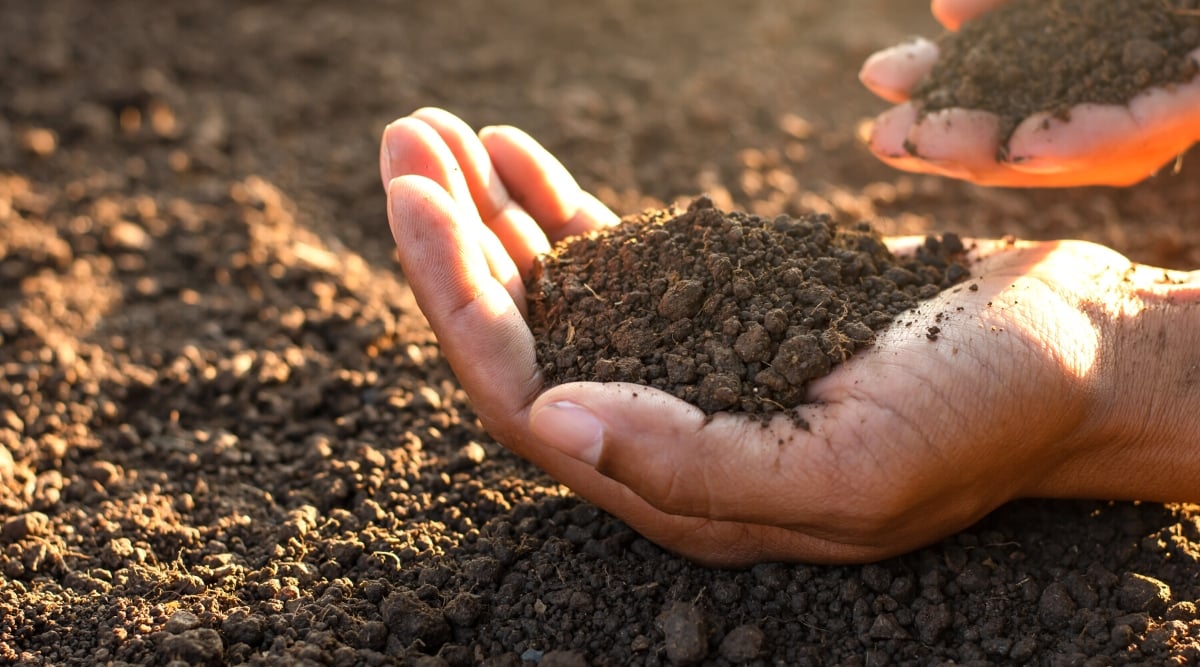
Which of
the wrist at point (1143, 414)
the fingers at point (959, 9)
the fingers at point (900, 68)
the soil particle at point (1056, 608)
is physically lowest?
the soil particle at point (1056, 608)

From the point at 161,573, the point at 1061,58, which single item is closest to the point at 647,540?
the point at 161,573

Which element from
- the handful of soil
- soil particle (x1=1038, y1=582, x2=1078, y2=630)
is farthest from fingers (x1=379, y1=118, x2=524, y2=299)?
soil particle (x1=1038, y1=582, x2=1078, y2=630)

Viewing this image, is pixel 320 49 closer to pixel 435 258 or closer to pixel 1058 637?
pixel 435 258

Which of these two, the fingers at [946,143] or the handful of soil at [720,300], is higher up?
the fingers at [946,143]

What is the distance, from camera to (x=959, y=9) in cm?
309

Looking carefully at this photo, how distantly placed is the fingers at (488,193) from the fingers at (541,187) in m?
0.04

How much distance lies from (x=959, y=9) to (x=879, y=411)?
5.33ft

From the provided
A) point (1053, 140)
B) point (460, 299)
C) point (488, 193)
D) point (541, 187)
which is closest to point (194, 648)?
point (460, 299)

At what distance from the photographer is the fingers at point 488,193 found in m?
2.69

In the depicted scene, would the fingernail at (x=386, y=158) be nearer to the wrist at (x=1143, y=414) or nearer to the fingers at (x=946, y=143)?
the fingers at (x=946, y=143)

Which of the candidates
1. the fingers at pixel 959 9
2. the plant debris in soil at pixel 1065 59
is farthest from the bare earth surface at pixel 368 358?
the plant debris in soil at pixel 1065 59

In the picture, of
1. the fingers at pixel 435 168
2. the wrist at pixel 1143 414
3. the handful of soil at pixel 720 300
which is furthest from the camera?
the fingers at pixel 435 168

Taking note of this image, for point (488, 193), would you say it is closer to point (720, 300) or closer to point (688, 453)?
point (720, 300)

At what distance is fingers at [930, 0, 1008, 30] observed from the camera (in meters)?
Result: 3.05
